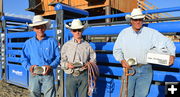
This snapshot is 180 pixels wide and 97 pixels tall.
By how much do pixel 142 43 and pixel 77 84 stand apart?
117cm

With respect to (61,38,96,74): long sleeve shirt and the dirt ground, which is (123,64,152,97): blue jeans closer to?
(61,38,96,74): long sleeve shirt

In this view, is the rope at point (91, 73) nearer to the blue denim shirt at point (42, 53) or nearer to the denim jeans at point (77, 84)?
the denim jeans at point (77, 84)

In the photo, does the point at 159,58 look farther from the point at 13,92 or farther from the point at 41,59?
the point at 13,92

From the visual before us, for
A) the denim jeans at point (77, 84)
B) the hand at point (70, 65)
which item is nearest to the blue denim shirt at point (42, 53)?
the hand at point (70, 65)

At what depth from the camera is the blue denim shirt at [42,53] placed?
9.36 ft

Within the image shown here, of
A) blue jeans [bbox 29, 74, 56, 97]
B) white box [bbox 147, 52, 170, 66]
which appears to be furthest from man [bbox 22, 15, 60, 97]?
white box [bbox 147, 52, 170, 66]

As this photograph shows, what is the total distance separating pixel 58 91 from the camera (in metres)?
4.12

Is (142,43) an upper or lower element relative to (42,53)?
upper

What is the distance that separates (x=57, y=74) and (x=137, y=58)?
84.8 inches

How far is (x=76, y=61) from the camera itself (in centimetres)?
283

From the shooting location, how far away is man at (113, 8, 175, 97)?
239cm

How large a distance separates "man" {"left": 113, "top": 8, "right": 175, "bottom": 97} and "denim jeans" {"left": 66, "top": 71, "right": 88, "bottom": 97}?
2.18 ft

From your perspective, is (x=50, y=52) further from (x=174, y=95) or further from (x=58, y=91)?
(x=174, y=95)

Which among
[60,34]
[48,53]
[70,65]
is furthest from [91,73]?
[60,34]
